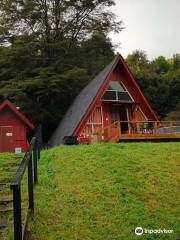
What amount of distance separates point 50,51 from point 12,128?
12.1 m

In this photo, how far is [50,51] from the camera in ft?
114

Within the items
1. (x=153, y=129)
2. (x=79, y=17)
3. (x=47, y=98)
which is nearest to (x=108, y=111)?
(x=153, y=129)

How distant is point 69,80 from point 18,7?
9.40 meters

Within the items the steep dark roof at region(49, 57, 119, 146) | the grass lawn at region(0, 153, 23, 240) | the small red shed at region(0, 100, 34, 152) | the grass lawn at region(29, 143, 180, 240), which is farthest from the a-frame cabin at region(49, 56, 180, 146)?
the grass lawn at region(0, 153, 23, 240)

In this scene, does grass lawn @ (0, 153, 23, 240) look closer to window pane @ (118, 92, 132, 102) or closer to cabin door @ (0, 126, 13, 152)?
cabin door @ (0, 126, 13, 152)

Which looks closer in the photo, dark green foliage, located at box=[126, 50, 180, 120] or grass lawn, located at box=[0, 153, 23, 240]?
grass lawn, located at box=[0, 153, 23, 240]

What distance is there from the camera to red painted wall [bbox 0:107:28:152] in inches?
980

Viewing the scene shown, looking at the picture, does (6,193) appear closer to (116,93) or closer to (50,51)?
(116,93)

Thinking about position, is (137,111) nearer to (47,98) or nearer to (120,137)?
(120,137)

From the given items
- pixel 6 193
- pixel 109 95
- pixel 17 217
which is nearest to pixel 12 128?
pixel 109 95

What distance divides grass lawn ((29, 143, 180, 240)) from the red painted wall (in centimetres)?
1046

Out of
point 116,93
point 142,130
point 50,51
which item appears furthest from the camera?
point 50,51

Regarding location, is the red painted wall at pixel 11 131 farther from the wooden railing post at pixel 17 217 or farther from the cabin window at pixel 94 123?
the wooden railing post at pixel 17 217

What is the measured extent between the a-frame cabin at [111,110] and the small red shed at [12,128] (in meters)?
2.66
